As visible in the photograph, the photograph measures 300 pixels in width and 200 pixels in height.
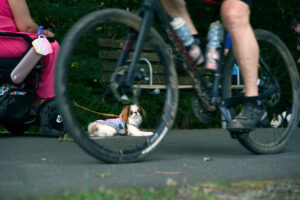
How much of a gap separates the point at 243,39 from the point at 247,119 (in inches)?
20.6

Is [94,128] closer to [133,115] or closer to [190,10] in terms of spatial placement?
[133,115]

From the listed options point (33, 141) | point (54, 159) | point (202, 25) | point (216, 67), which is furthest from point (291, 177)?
point (202, 25)

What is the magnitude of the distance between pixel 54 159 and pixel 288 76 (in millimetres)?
1883

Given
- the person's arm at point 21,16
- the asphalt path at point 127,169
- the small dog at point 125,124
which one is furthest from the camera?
the small dog at point 125,124

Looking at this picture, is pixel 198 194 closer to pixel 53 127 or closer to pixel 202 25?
pixel 53 127

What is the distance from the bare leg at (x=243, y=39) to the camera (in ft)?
9.95

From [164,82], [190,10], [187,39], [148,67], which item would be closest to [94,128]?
[148,67]

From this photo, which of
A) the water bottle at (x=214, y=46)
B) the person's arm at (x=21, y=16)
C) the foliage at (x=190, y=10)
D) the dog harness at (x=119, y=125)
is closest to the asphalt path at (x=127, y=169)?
the water bottle at (x=214, y=46)

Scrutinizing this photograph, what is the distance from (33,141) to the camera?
13.7 feet

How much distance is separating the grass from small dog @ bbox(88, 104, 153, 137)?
3479mm

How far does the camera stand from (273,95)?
3.46 m

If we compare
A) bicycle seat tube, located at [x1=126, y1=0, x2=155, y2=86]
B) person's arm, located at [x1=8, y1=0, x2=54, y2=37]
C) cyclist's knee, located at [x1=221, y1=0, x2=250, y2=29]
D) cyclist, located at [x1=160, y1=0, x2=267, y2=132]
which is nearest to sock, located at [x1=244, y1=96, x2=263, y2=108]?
cyclist, located at [x1=160, y1=0, x2=267, y2=132]

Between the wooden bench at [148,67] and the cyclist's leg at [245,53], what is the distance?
0.85ft

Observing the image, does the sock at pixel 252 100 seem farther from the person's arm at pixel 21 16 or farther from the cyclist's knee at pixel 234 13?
the person's arm at pixel 21 16
